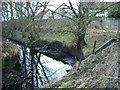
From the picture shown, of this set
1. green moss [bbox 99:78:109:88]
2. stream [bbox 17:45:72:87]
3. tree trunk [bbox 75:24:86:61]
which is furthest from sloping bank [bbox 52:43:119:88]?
tree trunk [bbox 75:24:86:61]

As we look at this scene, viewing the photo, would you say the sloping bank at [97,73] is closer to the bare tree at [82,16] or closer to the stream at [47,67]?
the stream at [47,67]

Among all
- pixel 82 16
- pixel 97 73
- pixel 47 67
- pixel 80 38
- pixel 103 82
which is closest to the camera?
pixel 103 82

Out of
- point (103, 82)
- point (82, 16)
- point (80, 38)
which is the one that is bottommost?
point (103, 82)

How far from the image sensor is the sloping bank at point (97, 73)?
3.58 meters

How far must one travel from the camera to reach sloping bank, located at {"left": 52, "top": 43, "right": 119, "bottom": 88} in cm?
358

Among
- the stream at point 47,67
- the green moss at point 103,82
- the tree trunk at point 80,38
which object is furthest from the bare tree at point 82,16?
the green moss at point 103,82

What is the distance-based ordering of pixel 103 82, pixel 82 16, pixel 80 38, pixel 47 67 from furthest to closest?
1. pixel 80 38
2. pixel 82 16
3. pixel 47 67
4. pixel 103 82

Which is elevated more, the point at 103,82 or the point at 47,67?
the point at 103,82

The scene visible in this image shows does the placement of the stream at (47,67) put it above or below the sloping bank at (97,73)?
below

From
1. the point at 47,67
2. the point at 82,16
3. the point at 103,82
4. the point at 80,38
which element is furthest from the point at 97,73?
the point at 80,38

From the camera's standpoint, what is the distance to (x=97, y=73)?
4.13 meters

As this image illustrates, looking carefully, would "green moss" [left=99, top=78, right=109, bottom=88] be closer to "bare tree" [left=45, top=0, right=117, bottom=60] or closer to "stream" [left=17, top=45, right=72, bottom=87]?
"stream" [left=17, top=45, right=72, bottom=87]

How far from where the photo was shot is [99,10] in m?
10.5

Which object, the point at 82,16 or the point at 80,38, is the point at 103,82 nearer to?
the point at 82,16
